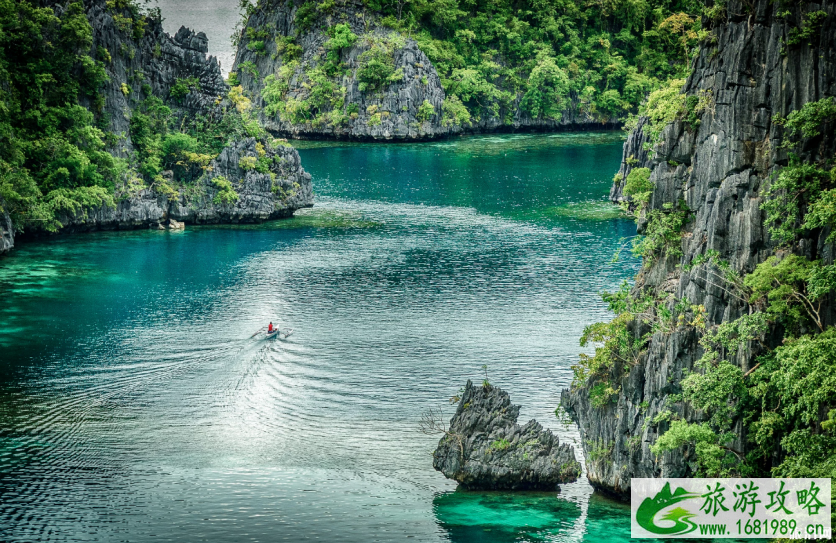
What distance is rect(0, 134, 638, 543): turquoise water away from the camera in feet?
133

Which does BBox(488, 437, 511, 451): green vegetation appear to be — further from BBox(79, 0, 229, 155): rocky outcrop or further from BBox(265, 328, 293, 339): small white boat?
BBox(79, 0, 229, 155): rocky outcrop

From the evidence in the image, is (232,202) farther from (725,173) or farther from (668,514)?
(668,514)

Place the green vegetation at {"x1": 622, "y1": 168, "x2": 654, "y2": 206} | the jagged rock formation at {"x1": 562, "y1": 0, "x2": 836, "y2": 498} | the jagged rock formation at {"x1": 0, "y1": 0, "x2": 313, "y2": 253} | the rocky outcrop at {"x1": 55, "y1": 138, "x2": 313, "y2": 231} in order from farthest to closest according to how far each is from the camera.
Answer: the rocky outcrop at {"x1": 55, "y1": 138, "x2": 313, "y2": 231} < the jagged rock formation at {"x1": 0, "y1": 0, "x2": 313, "y2": 253} < the green vegetation at {"x1": 622, "y1": 168, "x2": 654, "y2": 206} < the jagged rock formation at {"x1": 562, "y1": 0, "x2": 836, "y2": 498}

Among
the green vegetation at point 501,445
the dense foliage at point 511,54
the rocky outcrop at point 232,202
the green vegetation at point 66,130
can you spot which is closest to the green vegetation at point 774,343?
the green vegetation at point 501,445

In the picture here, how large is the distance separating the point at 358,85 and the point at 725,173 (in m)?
109

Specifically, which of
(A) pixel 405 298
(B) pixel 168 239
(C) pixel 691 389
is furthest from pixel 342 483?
(B) pixel 168 239

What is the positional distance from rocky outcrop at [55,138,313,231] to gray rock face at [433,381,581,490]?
5091 cm

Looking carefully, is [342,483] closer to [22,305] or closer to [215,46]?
[22,305]

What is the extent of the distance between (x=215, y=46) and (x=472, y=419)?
149038mm

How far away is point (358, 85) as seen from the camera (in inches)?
5600

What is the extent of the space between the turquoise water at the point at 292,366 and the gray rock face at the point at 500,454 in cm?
70

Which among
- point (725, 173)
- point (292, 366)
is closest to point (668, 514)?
point (725, 173)

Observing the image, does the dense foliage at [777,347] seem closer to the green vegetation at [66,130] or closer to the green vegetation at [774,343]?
the green vegetation at [774,343]

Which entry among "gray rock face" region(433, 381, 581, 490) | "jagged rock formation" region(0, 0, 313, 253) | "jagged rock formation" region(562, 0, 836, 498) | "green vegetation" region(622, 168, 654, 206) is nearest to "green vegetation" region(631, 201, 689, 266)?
"jagged rock formation" region(562, 0, 836, 498)
